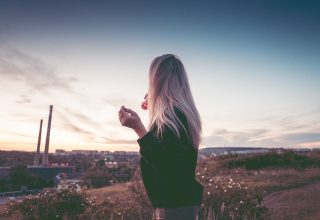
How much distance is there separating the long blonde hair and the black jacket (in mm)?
67

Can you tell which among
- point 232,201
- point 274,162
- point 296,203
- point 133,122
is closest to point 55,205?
point 232,201

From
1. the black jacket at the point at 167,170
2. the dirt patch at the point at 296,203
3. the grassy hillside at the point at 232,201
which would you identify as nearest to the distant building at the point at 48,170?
the grassy hillside at the point at 232,201

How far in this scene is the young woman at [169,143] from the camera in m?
1.79

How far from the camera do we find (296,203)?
988cm

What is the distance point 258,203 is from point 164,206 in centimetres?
687

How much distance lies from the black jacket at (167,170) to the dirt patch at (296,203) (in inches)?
291

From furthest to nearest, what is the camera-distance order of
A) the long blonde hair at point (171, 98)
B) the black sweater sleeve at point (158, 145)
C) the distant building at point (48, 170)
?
1. the distant building at point (48, 170)
2. the long blonde hair at point (171, 98)
3. the black sweater sleeve at point (158, 145)

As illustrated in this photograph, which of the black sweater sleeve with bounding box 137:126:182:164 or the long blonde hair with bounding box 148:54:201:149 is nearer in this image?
the black sweater sleeve with bounding box 137:126:182:164

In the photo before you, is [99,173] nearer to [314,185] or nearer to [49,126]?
[314,185]

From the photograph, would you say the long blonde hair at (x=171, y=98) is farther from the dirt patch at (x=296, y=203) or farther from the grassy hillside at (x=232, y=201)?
the dirt patch at (x=296, y=203)

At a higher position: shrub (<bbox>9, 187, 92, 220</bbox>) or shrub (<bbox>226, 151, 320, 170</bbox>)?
shrub (<bbox>226, 151, 320, 170</bbox>)

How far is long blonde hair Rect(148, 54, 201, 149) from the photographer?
1899 mm

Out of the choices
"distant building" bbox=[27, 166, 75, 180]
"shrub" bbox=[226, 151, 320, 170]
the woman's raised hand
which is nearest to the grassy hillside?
"shrub" bbox=[226, 151, 320, 170]

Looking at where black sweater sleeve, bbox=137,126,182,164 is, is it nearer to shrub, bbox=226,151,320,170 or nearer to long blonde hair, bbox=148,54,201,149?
long blonde hair, bbox=148,54,201,149
